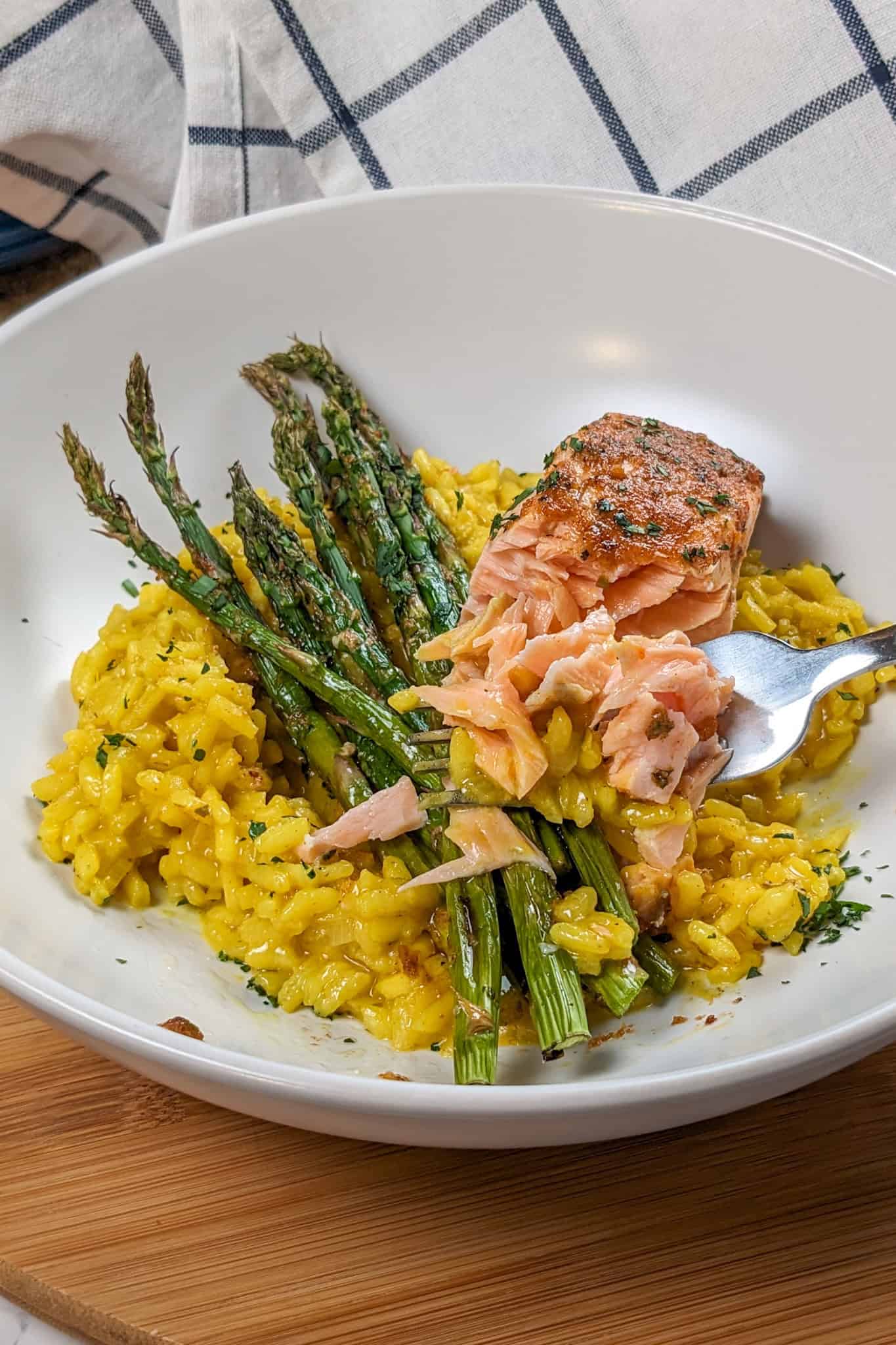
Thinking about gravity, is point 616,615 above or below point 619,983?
above

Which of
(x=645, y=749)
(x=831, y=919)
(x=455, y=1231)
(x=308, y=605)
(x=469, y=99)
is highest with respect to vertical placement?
(x=469, y=99)

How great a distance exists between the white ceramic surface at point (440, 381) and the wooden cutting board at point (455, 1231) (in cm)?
30

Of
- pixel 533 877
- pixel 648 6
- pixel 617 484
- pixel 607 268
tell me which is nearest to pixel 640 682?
pixel 533 877

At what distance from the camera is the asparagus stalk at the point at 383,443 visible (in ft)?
14.5

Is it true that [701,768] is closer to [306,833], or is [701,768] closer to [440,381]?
[306,833]

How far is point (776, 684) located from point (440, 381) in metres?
2.16

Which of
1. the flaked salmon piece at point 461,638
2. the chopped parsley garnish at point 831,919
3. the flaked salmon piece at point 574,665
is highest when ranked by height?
the flaked salmon piece at point 461,638

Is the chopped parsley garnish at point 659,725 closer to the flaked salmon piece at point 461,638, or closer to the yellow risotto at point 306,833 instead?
the yellow risotto at point 306,833

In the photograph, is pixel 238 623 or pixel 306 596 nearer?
pixel 238 623

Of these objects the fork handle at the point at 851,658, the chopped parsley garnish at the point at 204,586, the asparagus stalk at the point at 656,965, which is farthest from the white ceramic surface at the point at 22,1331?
the fork handle at the point at 851,658

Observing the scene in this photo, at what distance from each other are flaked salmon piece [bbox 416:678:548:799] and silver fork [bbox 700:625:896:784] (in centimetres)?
74

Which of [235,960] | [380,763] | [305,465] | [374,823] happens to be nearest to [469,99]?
[305,465]

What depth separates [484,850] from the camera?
331 centimetres

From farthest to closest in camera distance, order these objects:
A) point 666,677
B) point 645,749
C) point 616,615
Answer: point 616,615 < point 666,677 < point 645,749
